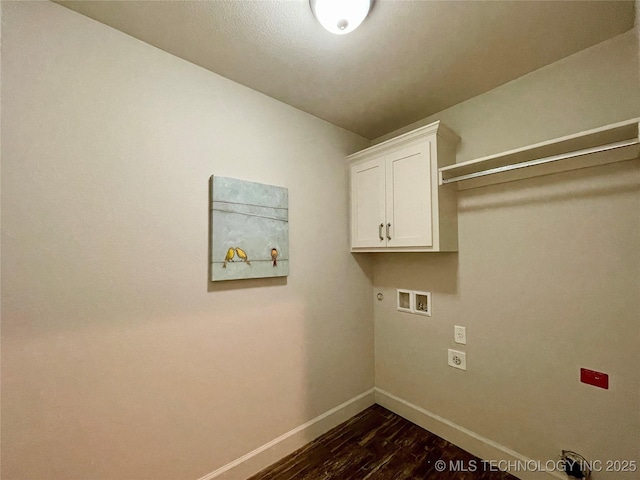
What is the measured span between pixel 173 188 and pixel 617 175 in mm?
2473

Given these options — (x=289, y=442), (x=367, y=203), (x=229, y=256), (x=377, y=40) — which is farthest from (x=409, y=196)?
(x=289, y=442)

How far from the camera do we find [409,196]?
201cm

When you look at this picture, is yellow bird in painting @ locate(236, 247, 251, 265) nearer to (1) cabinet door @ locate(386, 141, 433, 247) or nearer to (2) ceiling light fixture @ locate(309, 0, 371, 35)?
(1) cabinet door @ locate(386, 141, 433, 247)

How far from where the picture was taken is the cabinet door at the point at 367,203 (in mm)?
2209

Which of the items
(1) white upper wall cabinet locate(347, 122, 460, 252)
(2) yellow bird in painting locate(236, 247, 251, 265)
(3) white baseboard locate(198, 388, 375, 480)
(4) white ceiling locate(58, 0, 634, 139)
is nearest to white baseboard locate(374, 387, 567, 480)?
(3) white baseboard locate(198, 388, 375, 480)

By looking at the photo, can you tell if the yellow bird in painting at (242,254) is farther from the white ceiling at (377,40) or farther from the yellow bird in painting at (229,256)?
the white ceiling at (377,40)

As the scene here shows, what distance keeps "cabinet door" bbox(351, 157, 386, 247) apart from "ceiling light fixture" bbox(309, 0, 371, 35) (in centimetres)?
106

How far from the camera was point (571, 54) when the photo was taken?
61.9 inches

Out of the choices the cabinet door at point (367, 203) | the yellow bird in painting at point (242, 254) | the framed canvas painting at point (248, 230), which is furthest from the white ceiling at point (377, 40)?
the yellow bird in painting at point (242, 254)

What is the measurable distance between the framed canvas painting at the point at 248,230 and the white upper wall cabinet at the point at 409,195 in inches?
29.8

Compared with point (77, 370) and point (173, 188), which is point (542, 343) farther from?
point (77, 370)

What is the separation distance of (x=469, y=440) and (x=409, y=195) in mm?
1849

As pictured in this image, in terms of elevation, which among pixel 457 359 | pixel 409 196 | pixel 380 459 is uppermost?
pixel 409 196

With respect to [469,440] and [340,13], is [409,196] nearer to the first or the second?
[340,13]
